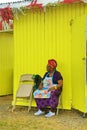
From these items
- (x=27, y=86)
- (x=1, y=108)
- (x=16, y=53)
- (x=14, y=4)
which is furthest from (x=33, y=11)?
(x=1, y=108)

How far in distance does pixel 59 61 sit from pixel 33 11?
1.43m

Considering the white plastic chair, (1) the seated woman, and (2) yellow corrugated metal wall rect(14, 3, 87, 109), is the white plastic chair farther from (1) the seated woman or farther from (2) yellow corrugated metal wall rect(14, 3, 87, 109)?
(1) the seated woman

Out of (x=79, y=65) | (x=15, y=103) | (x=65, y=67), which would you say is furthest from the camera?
(x=15, y=103)

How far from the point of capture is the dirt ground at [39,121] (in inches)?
290

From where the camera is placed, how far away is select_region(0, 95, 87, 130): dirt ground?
24.1 feet

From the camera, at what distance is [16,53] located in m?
9.73

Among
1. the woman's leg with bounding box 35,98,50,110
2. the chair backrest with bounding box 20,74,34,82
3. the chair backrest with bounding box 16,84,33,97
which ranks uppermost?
the chair backrest with bounding box 20,74,34,82

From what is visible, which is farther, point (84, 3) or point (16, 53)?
point (16, 53)

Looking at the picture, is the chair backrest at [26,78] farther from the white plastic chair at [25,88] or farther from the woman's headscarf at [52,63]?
the woman's headscarf at [52,63]

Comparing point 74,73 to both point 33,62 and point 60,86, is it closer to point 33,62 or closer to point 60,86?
point 60,86

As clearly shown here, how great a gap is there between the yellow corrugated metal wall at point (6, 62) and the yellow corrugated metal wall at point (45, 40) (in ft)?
7.68

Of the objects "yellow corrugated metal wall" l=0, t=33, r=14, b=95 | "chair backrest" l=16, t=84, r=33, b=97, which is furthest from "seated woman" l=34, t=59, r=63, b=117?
"yellow corrugated metal wall" l=0, t=33, r=14, b=95

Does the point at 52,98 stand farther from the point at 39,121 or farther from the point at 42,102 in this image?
the point at 39,121

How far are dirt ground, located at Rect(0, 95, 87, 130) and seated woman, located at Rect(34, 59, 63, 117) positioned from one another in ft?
0.81
